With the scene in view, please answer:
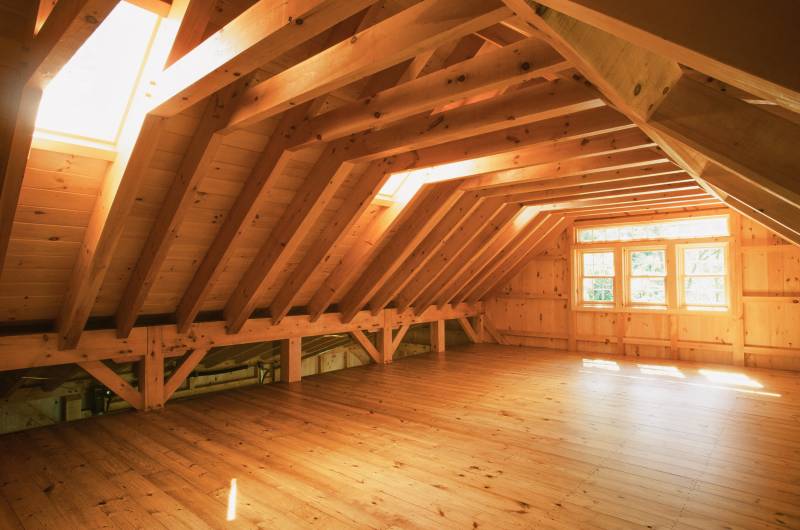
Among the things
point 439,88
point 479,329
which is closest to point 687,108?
point 439,88

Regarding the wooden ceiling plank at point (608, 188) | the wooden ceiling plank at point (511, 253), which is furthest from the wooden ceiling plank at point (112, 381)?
the wooden ceiling plank at point (511, 253)

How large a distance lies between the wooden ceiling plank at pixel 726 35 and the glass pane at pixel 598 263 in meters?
7.39

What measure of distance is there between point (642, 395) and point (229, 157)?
181 inches

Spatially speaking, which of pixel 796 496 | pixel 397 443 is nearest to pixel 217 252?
pixel 397 443

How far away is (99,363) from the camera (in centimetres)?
409

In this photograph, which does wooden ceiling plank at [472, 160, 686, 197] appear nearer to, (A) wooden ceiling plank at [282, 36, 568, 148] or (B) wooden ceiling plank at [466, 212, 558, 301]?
(B) wooden ceiling plank at [466, 212, 558, 301]

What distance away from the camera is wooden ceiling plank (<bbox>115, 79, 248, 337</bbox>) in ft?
9.04

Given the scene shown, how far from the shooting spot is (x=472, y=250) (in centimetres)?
610

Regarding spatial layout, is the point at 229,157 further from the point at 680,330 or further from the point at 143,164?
the point at 680,330

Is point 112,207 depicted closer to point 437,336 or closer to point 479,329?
point 437,336

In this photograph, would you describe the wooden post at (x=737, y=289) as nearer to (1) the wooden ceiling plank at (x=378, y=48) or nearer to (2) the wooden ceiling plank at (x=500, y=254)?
(2) the wooden ceiling plank at (x=500, y=254)

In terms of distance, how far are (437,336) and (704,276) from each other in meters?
4.06

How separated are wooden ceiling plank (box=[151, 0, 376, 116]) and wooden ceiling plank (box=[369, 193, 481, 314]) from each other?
3.32m

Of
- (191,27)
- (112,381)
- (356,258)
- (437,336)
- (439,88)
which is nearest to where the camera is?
(191,27)
